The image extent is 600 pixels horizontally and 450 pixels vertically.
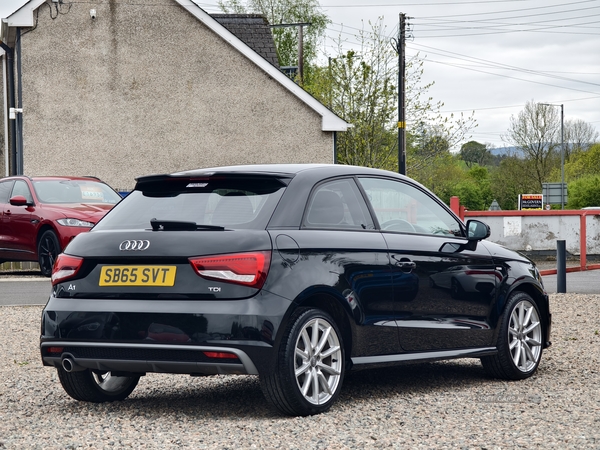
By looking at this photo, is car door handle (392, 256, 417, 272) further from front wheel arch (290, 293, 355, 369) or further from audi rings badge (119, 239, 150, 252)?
audi rings badge (119, 239, 150, 252)

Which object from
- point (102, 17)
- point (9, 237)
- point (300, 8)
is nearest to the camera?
point (9, 237)

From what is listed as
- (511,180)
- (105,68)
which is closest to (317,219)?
(105,68)

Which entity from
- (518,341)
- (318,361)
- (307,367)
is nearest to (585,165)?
(518,341)

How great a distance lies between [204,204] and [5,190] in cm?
1401

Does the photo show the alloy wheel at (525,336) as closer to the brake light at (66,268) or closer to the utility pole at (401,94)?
the brake light at (66,268)

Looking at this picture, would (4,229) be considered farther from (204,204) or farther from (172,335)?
(172,335)

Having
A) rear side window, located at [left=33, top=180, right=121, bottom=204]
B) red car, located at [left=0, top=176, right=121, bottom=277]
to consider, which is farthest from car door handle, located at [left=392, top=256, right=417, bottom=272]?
rear side window, located at [left=33, top=180, right=121, bottom=204]

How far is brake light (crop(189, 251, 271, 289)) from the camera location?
561cm

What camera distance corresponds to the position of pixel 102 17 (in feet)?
97.7

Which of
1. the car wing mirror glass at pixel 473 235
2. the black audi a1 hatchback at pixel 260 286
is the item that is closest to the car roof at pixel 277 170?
the black audi a1 hatchback at pixel 260 286

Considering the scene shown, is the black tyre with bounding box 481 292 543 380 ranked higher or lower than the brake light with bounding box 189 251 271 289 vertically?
lower

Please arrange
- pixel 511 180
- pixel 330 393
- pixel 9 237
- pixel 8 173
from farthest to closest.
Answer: pixel 511 180 < pixel 8 173 < pixel 9 237 < pixel 330 393

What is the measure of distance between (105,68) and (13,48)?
A: 326cm

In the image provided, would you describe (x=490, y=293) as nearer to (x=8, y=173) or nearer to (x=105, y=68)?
(x=105, y=68)
